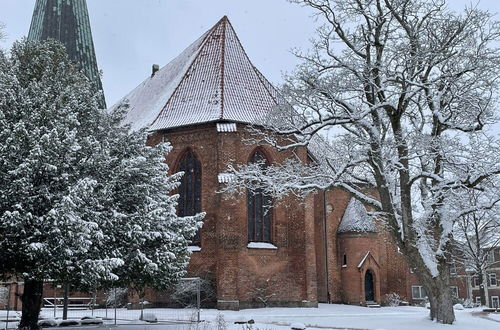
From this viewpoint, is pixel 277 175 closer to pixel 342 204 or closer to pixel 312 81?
pixel 312 81

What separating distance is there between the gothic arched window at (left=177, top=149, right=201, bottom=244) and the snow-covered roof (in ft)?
5.65

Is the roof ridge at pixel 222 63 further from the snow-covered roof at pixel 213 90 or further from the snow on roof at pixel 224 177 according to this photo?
the snow on roof at pixel 224 177

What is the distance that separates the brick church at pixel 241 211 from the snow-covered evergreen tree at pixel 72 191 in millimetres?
6814

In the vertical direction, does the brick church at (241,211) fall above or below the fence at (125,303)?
above

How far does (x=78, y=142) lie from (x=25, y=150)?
1.49m

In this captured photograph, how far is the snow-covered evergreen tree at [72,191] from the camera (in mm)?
12547

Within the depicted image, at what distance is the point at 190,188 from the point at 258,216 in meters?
3.26

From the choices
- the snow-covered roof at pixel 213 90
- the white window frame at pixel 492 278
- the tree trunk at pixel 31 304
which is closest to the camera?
the tree trunk at pixel 31 304

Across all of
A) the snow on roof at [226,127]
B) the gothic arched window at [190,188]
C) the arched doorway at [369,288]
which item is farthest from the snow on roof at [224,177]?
the arched doorway at [369,288]

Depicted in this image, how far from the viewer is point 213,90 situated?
89.5 feet

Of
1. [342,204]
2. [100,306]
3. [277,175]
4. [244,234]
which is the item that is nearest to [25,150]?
[277,175]

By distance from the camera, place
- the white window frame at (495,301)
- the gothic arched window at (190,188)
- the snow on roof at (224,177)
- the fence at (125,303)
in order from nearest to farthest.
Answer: the fence at (125,303)
the snow on roof at (224,177)
the gothic arched window at (190,188)
the white window frame at (495,301)

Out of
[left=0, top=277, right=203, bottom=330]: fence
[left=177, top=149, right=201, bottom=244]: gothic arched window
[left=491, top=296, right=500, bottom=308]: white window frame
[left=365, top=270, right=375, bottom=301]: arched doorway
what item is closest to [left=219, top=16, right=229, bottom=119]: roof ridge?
[left=177, top=149, right=201, bottom=244]: gothic arched window

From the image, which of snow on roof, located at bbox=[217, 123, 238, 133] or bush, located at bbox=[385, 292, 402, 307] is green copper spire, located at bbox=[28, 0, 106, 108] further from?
bush, located at bbox=[385, 292, 402, 307]
